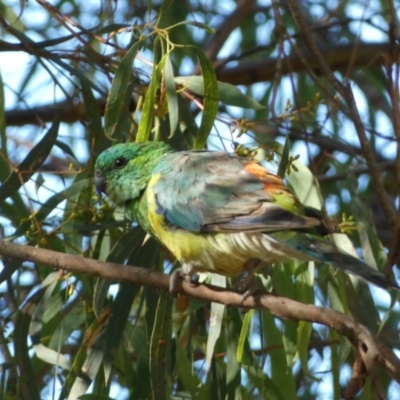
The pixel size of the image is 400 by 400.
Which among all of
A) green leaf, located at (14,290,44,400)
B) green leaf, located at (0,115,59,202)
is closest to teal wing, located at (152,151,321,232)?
green leaf, located at (0,115,59,202)

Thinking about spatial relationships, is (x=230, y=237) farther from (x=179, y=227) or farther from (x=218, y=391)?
(x=218, y=391)

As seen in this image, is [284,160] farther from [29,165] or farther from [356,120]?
[29,165]

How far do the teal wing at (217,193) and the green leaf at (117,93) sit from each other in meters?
0.27

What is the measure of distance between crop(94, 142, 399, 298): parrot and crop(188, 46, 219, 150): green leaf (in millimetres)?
70

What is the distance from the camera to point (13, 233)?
3246 mm

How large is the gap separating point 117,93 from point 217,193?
47 cm

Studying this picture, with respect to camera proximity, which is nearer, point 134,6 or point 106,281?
point 106,281

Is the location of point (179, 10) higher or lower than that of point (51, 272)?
higher

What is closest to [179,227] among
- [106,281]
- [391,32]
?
[106,281]

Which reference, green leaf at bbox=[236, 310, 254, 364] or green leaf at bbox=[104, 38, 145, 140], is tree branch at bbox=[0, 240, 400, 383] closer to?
green leaf at bbox=[236, 310, 254, 364]

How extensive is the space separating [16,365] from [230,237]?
92 cm

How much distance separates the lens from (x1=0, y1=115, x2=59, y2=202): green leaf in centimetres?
307

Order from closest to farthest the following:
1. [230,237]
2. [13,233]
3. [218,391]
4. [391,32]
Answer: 1. [391,32]
2. [230,237]
3. [218,391]
4. [13,233]

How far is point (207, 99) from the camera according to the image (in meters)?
2.93
